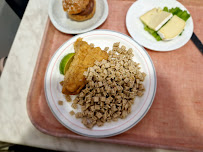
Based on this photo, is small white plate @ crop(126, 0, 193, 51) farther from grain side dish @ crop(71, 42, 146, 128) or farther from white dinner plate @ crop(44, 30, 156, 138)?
grain side dish @ crop(71, 42, 146, 128)

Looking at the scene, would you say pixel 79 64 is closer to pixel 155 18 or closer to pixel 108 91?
pixel 108 91

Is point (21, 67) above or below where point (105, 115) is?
above

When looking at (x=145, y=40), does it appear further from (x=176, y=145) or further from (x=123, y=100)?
(x=176, y=145)

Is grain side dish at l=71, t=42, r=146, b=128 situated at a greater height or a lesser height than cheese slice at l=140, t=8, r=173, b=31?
lesser

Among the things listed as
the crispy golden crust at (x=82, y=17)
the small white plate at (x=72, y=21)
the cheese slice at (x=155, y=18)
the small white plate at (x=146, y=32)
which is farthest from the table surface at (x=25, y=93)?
the cheese slice at (x=155, y=18)

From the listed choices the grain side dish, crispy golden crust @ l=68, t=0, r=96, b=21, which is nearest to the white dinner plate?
the grain side dish

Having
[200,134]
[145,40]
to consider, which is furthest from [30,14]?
[200,134]

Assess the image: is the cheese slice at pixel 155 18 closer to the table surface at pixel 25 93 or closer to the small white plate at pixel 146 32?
the small white plate at pixel 146 32
